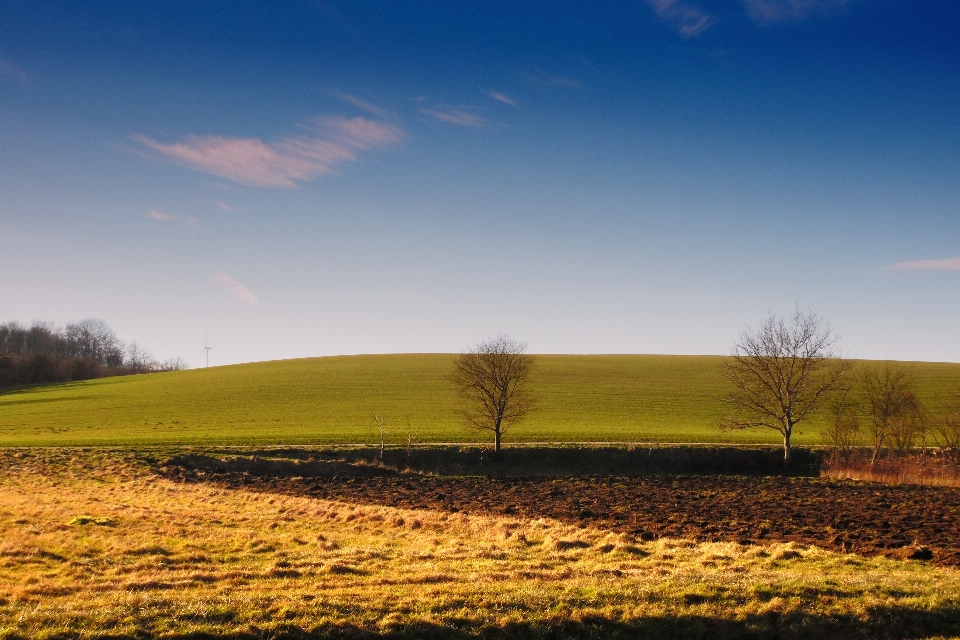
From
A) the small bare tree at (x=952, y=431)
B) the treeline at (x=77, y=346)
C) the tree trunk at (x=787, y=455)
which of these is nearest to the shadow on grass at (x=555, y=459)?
the tree trunk at (x=787, y=455)

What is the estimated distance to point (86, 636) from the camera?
9.69 m

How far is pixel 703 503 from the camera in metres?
28.7

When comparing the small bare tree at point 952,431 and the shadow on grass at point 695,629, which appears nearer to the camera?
the shadow on grass at point 695,629

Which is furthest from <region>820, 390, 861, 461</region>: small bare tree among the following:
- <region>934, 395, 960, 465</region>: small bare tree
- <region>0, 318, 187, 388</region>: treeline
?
<region>0, 318, 187, 388</region>: treeline

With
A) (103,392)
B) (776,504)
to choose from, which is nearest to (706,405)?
(776,504)

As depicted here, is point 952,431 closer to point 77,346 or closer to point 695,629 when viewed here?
point 695,629

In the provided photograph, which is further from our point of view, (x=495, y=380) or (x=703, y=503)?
(x=495, y=380)

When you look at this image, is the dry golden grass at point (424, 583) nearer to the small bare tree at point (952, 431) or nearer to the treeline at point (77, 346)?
the small bare tree at point (952, 431)

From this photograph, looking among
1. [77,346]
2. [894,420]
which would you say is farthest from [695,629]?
[77,346]

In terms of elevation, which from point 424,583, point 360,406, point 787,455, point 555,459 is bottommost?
point 555,459

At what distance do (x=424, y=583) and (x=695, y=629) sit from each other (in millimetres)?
5511

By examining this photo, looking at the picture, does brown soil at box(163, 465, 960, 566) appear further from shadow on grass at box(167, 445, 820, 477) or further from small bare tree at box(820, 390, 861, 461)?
small bare tree at box(820, 390, 861, 461)

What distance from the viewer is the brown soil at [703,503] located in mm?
20516

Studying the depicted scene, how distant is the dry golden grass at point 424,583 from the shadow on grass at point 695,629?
0.10ft
